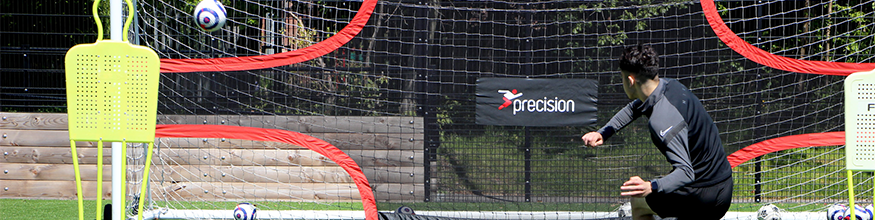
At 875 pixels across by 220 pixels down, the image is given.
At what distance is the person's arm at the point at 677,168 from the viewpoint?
2432 millimetres

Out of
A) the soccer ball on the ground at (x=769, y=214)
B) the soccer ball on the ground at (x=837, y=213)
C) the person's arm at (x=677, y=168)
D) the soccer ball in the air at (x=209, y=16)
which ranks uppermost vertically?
the soccer ball in the air at (x=209, y=16)

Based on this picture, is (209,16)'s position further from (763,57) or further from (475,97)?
(763,57)

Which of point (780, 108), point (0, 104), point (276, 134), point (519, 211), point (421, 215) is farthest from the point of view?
point (0, 104)

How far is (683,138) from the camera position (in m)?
2.52

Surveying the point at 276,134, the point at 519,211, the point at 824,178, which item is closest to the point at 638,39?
the point at 519,211

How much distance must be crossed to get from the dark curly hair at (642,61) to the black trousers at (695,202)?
1.73ft

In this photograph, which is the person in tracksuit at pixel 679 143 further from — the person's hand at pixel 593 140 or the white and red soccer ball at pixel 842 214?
the white and red soccer ball at pixel 842 214

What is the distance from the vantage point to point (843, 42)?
541cm

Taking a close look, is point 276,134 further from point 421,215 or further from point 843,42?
point 843,42

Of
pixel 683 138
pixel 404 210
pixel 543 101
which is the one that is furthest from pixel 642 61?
pixel 404 210

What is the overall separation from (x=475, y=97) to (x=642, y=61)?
2320 millimetres

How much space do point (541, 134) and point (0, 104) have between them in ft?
16.8

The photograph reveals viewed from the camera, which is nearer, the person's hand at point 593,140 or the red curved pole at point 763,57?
the person's hand at point 593,140

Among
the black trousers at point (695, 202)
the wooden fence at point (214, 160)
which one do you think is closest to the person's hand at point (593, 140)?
the black trousers at point (695, 202)
